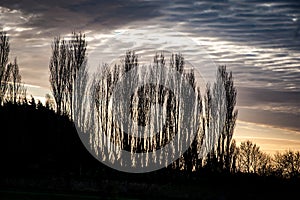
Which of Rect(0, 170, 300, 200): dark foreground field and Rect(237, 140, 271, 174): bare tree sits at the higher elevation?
Rect(237, 140, 271, 174): bare tree

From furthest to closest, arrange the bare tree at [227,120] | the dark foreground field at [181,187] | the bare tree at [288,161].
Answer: the bare tree at [288,161], the bare tree at [227,120], the dark foreground field at [181,187]

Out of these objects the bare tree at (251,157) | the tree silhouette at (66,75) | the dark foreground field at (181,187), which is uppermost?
the tree silhouette at (66,75)

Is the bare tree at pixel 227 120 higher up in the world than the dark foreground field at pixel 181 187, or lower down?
higher up

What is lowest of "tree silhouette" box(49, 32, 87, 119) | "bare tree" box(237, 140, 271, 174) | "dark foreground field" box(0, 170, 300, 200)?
"dark foreground field" box(0, 170, 300, 200)

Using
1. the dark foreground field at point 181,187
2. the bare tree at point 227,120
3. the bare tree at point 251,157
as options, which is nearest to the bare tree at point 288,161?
the bare tree at point 251,157

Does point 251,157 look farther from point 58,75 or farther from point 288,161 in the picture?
point 58,75

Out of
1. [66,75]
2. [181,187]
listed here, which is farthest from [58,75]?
[181,187]

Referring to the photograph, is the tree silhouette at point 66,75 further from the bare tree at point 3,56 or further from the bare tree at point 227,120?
the bare tree at point 227,120

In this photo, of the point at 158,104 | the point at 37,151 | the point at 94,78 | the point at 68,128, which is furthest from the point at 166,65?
the point at 37,151

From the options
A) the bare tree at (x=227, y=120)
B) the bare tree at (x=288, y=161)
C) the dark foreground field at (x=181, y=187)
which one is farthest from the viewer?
the bare tree at (x=288, y=161)

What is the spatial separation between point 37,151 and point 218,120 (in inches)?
636

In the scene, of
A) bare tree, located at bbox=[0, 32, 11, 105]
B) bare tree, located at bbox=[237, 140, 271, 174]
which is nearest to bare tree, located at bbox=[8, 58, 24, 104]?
bare tree, located at bbox=[0, 32, 11, 105]

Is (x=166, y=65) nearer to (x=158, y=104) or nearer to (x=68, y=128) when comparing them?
(x=158, y=104)

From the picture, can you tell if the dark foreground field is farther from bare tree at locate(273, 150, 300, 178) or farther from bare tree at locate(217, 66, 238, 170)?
Answer: bare tree at locate(273, 150, 300, 178)
